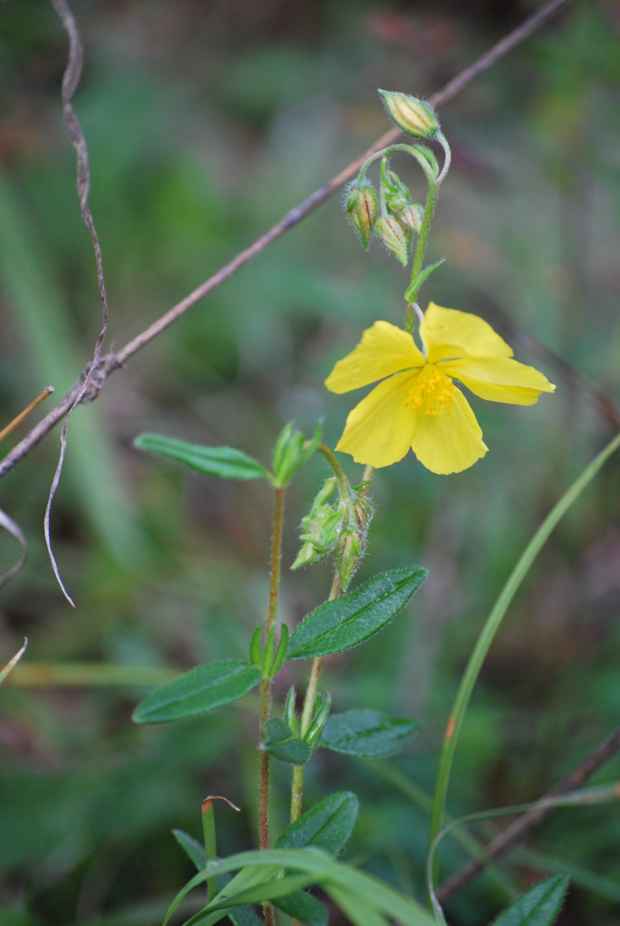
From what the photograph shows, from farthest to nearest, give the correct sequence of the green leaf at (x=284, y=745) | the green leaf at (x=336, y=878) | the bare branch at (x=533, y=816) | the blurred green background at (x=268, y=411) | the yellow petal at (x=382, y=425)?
the blurred green background at (x=268, y=411)
the bare branch at (x=533, y=816)
the yellow petal at (x=382, y=425)
the green leaf at (x=284, y=745)
the green leaf at (x=336, y=878)

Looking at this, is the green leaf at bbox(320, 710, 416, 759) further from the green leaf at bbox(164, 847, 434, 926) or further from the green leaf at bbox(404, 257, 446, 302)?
the green leaf at bbox(404, 257, 446, 302)

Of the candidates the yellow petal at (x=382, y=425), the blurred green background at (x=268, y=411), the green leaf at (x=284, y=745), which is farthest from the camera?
the blurred green background at (x=268, y=411)

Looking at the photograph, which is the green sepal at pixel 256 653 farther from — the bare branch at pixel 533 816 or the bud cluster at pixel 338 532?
the bare branch at pixel 533 816

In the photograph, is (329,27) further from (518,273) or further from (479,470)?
(479,470)

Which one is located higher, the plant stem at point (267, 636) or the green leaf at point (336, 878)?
the plant stem at point (267, 636)

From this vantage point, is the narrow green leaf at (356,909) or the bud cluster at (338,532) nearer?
the narrow green leaf at (356,909)

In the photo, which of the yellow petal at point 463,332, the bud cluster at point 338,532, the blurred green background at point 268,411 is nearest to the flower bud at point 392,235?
the yellow petal at point 463,332

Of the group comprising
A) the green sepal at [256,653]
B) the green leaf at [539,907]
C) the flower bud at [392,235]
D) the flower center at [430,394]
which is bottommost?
the green leaf at [539,907]

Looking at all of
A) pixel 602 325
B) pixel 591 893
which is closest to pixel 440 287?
pixel 602 325
